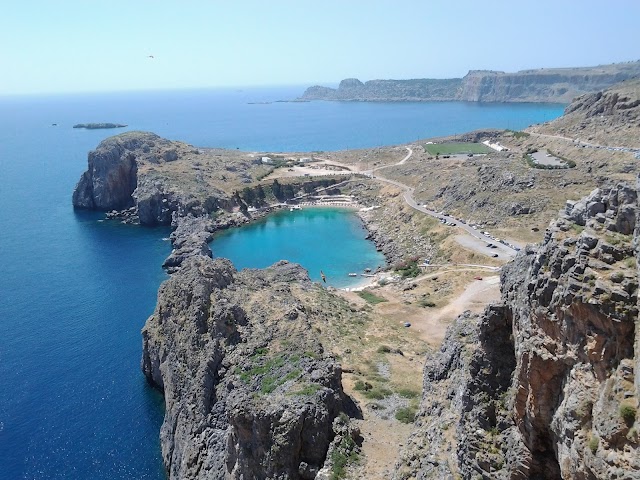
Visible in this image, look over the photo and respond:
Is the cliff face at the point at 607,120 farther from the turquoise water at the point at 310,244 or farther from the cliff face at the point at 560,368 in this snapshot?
the cliff face at the point at 560,368

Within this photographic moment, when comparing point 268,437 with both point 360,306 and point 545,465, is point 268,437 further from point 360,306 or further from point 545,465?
point 360,306

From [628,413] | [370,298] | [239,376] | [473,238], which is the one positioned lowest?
[370,298]

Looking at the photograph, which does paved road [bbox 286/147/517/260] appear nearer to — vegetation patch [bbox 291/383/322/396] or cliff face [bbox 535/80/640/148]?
cliff face [bbox 535/80/640/148]

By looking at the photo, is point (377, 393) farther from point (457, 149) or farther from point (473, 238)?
point (457, 149)

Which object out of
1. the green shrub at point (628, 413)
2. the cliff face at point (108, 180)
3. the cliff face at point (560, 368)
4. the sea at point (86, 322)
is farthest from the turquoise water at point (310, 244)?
the green shrub at point (628, 413)

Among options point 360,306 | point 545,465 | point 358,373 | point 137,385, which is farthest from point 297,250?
point 545,465

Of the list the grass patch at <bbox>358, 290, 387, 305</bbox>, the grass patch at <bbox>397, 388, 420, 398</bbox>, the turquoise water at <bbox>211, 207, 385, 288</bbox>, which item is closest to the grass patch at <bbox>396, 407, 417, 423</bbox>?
the grass patch at <bbox>397, 388, 420, 398</bbox>

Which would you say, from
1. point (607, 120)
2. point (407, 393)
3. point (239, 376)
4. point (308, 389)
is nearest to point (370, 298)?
point (407, 393)
